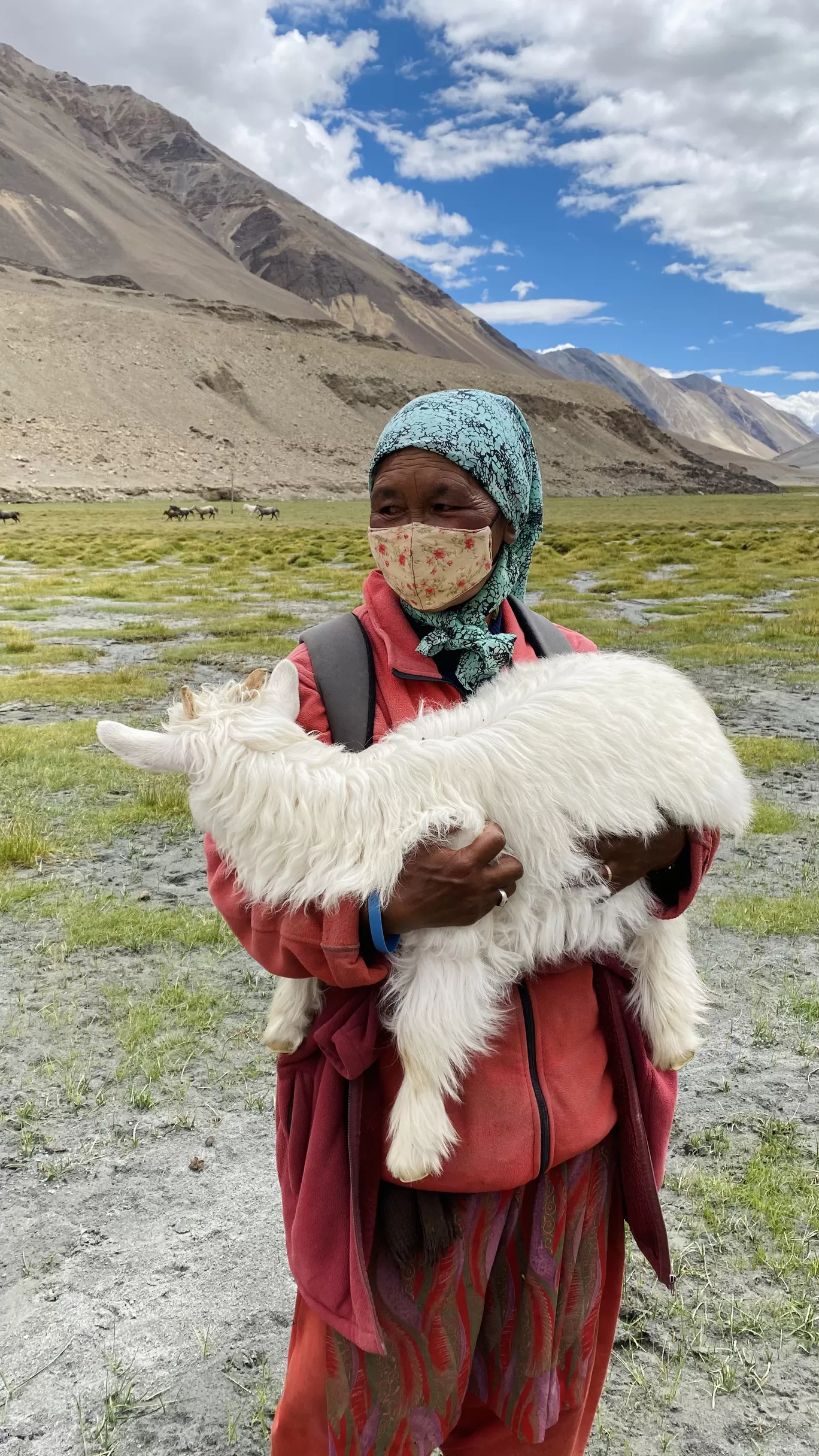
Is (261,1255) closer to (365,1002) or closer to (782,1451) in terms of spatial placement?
(782,1451)

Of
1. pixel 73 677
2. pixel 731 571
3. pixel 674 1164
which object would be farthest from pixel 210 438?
pixel 674 1164

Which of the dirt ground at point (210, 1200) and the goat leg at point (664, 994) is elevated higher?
the goat leg at point (664, 994)

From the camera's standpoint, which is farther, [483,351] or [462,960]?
[483,351]

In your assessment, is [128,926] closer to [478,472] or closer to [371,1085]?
[371,1085]

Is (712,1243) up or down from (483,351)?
down

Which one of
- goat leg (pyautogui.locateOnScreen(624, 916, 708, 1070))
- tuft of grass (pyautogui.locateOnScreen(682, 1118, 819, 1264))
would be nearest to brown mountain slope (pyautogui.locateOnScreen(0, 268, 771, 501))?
tuft of grass (pyautogui.locateOnScreen(682, 1118, 819, 1264))

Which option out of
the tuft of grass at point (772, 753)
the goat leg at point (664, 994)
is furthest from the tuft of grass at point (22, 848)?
the tuft of grass at point (772, 753)

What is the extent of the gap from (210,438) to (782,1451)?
3401 inches

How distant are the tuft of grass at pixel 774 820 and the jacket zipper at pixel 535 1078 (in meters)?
4.74

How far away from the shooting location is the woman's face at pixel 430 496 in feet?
5.11

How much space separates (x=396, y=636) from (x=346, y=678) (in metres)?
0.13

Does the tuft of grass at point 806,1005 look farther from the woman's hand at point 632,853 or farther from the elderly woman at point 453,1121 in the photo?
the woman's hand at point 632,853

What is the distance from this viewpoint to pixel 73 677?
985 centimetres

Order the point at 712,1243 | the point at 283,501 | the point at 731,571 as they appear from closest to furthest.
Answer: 1. the point at 712,1243
2. the point at 731,571
3. the point at 283,501
